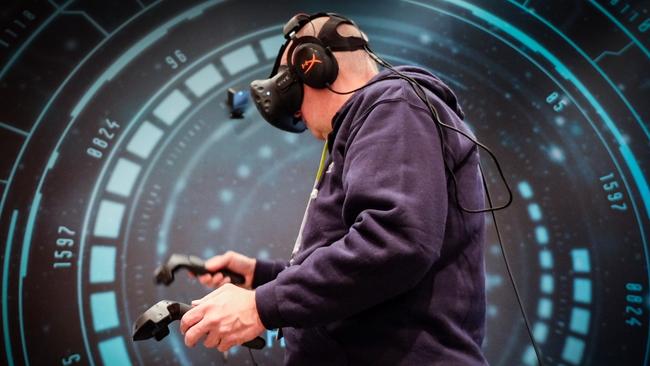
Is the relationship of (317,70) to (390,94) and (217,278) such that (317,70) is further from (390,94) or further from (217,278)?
(217,278)

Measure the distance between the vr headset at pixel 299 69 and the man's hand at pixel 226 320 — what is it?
0.53 m

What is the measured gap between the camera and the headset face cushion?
108 cm

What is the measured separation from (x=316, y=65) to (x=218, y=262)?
0.53m

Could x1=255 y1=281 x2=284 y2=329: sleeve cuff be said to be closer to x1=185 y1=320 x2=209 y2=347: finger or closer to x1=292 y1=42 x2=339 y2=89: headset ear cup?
x1=185 y1=320 x2=209 y2=347: finger

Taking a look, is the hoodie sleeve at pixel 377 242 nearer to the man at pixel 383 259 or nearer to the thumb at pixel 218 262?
the man at pixel 383 259

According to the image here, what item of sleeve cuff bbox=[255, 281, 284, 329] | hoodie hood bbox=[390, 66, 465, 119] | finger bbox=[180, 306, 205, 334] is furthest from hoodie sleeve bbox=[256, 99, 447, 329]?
hoodie hood bbox=[390, 66, 465, 119]

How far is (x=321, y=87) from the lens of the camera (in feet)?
3.67

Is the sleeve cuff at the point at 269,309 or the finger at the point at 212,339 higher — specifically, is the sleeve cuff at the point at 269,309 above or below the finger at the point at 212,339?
above

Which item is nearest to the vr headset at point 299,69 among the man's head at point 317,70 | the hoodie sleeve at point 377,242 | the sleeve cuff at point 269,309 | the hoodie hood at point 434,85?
the man's head at point 317,70

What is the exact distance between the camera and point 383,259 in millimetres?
742

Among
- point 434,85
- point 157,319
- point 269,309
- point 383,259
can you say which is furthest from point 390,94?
point 157,319

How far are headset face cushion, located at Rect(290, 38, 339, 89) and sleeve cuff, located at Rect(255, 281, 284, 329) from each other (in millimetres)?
507

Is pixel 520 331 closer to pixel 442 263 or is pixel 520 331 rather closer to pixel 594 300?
pixel 594 300

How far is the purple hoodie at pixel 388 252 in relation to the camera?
2.48 feet
